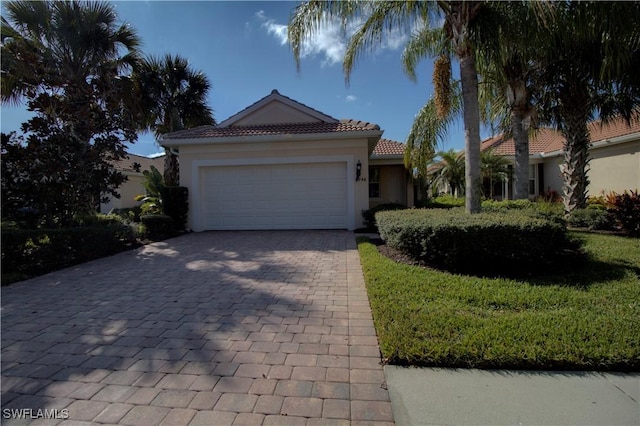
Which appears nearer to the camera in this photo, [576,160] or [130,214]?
[576,160]

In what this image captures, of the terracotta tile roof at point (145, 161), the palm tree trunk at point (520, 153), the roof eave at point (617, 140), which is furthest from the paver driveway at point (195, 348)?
the terracotta tile roof at point (145, 161)

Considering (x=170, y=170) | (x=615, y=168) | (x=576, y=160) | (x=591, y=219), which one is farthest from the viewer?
(x=170, y=170)

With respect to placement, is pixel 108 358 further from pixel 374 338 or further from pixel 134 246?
pixel 134 246

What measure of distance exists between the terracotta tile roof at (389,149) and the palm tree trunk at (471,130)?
760cm

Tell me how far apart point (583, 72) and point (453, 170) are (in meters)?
10.0

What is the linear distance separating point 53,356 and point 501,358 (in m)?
4.05

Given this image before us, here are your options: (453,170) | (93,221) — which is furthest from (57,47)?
(453,170)

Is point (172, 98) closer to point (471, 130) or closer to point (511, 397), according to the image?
point (471, 130)

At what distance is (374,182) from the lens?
15828 millimetres

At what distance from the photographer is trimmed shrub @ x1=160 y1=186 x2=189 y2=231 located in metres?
11.1

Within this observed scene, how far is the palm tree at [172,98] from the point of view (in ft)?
47.9

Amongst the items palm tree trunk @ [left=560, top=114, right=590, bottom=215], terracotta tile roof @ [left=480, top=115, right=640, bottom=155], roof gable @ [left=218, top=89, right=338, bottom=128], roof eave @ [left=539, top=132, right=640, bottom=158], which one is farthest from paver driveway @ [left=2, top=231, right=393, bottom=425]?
terracotta tile roof @ [left=480, top=115, right=640, bottom=155]

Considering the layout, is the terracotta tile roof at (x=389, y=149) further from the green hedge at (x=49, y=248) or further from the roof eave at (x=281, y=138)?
the green hedge at (x=49, y=248)

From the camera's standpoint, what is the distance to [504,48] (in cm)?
678
